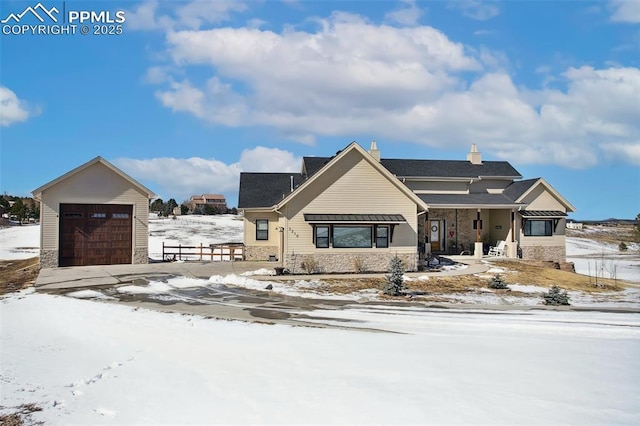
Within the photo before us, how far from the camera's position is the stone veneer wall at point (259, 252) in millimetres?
31102

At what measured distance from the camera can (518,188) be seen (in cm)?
3291

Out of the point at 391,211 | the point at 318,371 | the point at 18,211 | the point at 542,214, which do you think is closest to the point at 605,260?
the point at 542,214

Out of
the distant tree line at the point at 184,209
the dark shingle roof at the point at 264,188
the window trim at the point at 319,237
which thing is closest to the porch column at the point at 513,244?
the window trim at the point at 319,237

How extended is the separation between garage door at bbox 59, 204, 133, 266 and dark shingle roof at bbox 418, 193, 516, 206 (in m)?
18.7

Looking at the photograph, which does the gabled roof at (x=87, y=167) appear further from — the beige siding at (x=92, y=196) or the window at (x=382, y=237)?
the window at (x=382, y=237)

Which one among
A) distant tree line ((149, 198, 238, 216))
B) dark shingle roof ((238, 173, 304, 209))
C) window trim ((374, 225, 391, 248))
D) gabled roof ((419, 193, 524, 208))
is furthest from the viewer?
distant tree line ((149, 198, 238, 216))

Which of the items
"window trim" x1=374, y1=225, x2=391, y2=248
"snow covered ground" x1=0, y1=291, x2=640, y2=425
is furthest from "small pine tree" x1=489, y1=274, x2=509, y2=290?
"snow covered ground" x1=0, y1=291, x2=640, y2=425

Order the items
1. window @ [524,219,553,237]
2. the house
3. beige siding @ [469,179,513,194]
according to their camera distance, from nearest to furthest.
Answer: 1. the house
2. window @ [524,219,553,237]
3. beige siding @ [469,179,513,194]

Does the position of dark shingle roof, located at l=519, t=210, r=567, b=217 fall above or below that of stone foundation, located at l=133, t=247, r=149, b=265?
above

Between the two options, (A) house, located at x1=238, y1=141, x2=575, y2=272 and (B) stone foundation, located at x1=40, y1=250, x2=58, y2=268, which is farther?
(B) stone foundation, located at x1=40, y1=250, x2=58, y2=268

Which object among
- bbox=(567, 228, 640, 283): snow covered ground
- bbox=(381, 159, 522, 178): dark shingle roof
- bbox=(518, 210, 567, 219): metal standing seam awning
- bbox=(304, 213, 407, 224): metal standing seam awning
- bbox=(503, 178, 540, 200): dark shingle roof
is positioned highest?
bbox=(381, 159, 522, 178): dark shingle roof

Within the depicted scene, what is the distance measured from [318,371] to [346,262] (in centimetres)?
1661

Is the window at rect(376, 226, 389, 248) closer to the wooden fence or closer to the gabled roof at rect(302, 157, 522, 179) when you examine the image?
the gabled roof at rect(302, 157, 522, 179)

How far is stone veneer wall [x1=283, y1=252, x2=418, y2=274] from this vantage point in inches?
965
